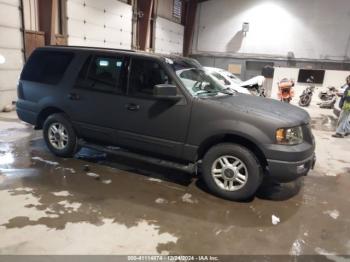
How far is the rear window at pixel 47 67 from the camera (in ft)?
14.7

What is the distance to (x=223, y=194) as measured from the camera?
356 centimetres

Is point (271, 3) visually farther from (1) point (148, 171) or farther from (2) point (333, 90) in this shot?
(1) point (148, 171)

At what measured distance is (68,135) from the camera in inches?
178

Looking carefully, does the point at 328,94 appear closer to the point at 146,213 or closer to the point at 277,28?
the point at 277,28

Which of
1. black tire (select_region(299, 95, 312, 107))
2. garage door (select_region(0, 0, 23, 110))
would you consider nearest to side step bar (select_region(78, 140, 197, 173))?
garage door (select_region(0, 0, 23, 110))

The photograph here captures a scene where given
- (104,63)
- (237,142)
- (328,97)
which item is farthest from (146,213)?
(328,97)

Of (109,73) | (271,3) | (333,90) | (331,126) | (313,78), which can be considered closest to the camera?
(109,73)

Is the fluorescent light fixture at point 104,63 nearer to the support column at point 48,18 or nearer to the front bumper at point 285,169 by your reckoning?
the front bumper at point 285,169

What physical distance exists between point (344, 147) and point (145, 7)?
Result: 11.3 meters

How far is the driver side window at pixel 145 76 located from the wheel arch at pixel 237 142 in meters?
0.91

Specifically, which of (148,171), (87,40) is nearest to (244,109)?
(148,171)

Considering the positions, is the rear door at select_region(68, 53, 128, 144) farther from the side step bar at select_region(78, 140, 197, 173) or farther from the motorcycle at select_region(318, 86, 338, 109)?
the motorcycle at select_region(318, 86, 338, 109)

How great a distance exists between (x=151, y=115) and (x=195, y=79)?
0.78 m

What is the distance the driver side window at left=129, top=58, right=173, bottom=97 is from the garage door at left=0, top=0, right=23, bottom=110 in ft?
18.7
